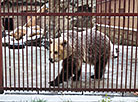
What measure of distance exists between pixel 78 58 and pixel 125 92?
4.17 ft

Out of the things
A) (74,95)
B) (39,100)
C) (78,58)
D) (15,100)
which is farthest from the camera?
(78,58)

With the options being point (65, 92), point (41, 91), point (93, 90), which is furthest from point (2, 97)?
point (93, 90)

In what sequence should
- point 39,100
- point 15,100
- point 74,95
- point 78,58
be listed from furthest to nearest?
point 78,58 → point 74,95 → point 15,100 → point 39,100

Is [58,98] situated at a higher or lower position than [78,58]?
lower

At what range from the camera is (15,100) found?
3982 mm

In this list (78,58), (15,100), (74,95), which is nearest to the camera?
(15,100)

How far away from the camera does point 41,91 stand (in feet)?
14.4

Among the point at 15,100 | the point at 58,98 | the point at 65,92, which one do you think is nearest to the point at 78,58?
the point at 65,92

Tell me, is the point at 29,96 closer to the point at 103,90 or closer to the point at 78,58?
the point at 103,90

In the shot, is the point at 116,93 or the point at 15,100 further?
the point at 116,93

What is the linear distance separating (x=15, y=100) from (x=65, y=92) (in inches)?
34.1

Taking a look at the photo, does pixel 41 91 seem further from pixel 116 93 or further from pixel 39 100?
pixel 116 93

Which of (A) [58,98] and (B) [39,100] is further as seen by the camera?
(A) [58,98]

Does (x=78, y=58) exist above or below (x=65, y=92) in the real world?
above
